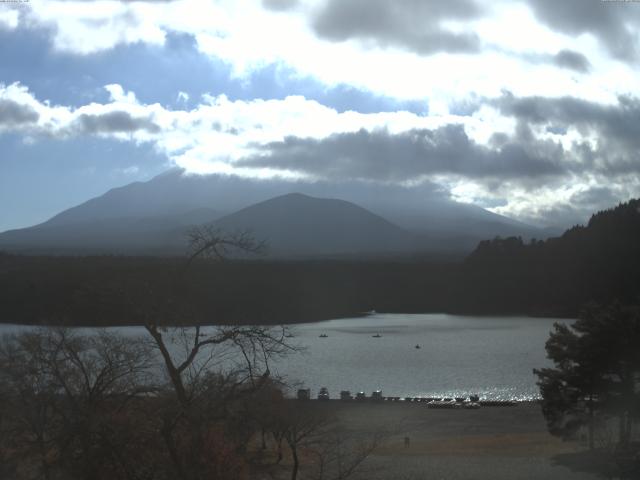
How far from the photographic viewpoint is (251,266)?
54.0 meters

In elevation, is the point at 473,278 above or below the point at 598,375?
above

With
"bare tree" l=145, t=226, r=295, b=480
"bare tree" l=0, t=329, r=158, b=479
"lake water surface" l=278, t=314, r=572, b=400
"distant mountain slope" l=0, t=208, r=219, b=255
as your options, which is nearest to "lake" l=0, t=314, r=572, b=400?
"lake water surface" l=278, t=314, r=572, b=400

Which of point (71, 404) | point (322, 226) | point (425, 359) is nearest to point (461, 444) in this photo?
point (71, 404)

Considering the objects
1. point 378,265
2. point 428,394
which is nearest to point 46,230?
point 378,265

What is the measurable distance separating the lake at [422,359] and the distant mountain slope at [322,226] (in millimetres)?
93810

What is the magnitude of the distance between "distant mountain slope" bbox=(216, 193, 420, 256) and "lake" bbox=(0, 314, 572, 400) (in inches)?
3693

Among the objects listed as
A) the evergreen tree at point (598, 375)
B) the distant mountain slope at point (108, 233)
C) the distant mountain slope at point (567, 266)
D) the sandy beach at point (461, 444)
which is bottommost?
the sandy beach at point (461, 444)

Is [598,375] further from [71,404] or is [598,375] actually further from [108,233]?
[108,233]

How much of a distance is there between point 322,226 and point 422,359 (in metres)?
136

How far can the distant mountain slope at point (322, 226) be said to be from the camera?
15450cm

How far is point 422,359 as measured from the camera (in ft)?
115

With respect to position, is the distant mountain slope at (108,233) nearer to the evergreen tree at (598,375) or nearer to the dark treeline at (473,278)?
the dark treeline at (473,278)

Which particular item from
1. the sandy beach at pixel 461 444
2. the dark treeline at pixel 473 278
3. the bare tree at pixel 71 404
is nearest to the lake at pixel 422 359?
the sandy beach at pixel 461 444

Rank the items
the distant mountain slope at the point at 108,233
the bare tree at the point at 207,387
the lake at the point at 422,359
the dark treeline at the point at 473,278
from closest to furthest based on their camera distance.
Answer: the bare tree at the point at 207,387, the lake at the point at 422,359, the dark treeline at the point at 473,278, the distant mountain slope at the point at 108,233
